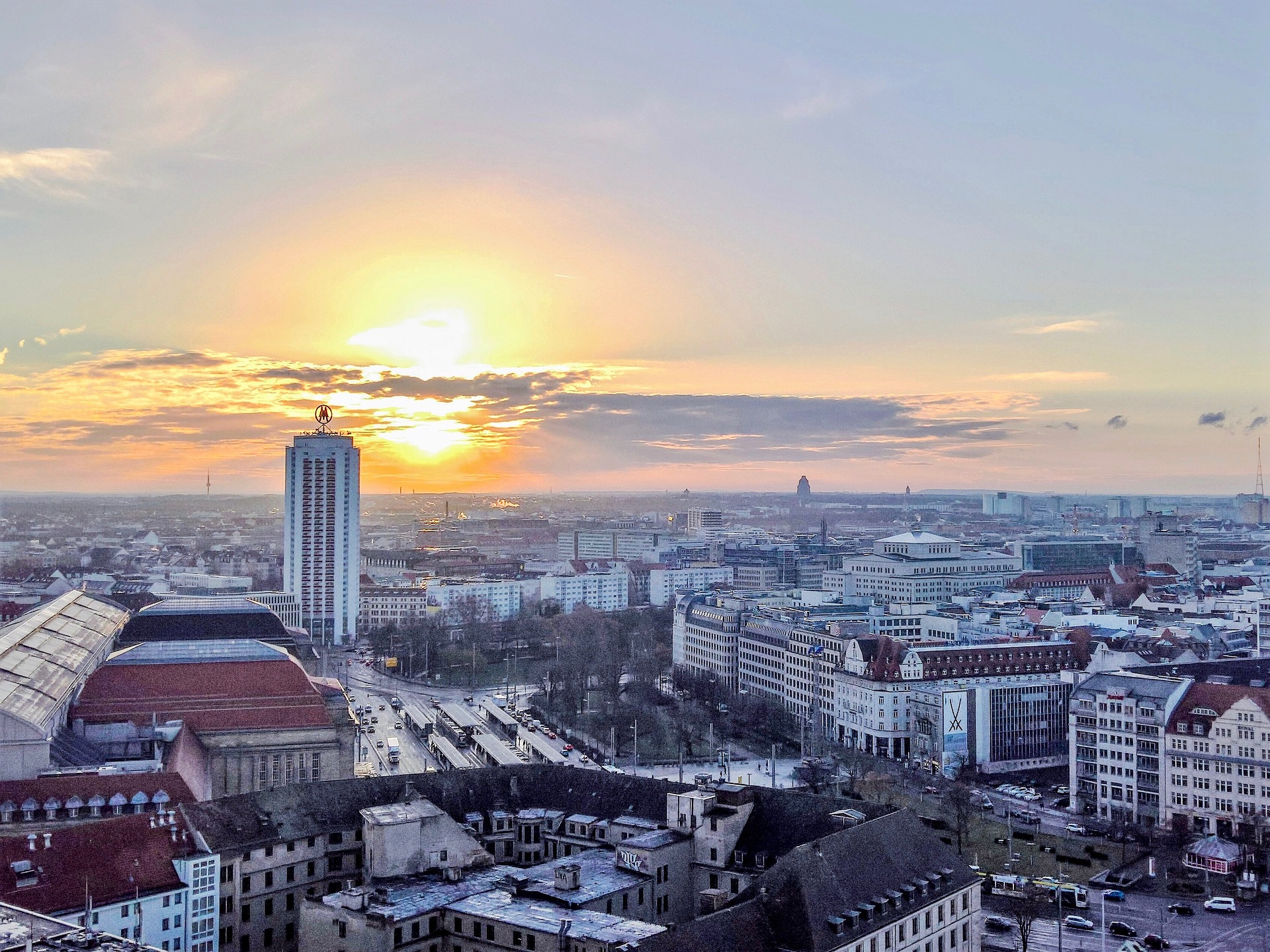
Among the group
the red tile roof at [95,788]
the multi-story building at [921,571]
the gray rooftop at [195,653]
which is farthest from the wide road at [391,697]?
the multi-story building at [921,571]

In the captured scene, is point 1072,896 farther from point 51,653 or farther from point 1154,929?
point 51,653

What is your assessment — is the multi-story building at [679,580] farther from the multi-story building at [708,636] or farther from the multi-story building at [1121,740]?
the multi-story building at [1121,740]

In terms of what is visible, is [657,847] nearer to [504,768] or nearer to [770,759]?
[504,768]

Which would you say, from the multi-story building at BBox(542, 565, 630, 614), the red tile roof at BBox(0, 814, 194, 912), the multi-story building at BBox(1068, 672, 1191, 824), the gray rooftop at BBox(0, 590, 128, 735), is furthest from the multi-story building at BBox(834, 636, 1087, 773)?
the multi-story building at BBox(542, 565, 630, 614)

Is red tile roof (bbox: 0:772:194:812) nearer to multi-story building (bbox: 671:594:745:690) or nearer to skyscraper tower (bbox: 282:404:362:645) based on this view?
multi-story building (bbox: 671:594:745:690)

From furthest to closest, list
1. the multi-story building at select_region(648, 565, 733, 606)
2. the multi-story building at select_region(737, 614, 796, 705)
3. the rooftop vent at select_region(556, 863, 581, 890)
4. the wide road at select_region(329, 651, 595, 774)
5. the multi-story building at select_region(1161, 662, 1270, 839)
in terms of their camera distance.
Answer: the multi-story building at select_region(648, 565, 733, 606)
the multi-story building at select_region(737, 614, 796, 705)
the wide road at select_region(329, 651, 595, 774)
the multi-story building at select_region(1161, 662, 1270, 839)
the rooftop vent at select_region(556, 863, 581, 890)

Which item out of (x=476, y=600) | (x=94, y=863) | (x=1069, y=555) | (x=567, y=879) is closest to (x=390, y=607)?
(x=476, y=600)
